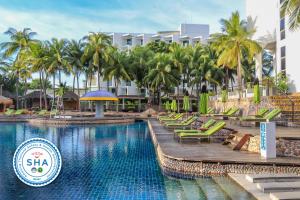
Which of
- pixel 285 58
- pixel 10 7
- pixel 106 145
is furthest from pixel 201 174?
pixel 285 58

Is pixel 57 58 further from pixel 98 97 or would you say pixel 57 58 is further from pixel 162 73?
pixel 98 97

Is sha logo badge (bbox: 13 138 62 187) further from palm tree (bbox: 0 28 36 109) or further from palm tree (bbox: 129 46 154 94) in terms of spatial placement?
palm tree (bbox: 0 28 36 109)

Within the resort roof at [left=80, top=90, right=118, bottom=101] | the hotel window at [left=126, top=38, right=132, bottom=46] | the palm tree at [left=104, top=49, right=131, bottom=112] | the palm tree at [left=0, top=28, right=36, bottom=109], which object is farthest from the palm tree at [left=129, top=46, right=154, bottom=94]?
the hotel window at [left=126, top=38, right=132, bottom=46]

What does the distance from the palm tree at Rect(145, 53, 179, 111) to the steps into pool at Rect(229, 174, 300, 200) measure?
3720cm

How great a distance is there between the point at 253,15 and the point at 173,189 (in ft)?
79.0

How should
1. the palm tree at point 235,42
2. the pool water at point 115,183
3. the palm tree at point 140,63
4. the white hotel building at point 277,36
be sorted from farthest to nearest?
1. the palm tree at point 140,63
2. the palm tree at point 235,42
3. the white hotel building at point 277,36
4. the pool water at point 115,183

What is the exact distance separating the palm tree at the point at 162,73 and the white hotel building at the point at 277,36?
17090mm

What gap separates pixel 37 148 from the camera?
248 inches

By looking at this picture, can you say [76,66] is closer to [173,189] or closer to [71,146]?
[71,146]

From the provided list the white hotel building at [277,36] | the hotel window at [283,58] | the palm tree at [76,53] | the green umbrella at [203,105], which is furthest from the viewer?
the palm tree at [76,53]

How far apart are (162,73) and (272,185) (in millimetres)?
38634

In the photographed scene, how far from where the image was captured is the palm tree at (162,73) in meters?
45.9

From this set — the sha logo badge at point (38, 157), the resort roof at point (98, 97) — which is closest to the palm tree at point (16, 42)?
the resort roof at point (98, 97)

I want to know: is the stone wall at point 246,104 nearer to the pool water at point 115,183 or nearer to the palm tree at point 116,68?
the pool water at point 115,183
